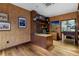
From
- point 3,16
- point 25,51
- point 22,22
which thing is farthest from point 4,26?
point 25,51

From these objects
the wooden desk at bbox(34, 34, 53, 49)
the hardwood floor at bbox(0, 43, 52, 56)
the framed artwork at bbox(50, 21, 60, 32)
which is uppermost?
the framed artwork at bbox(50, 21, 60, 32)

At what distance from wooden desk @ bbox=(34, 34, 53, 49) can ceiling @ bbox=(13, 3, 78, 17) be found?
20.9 inches

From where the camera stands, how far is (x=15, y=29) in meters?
2.28

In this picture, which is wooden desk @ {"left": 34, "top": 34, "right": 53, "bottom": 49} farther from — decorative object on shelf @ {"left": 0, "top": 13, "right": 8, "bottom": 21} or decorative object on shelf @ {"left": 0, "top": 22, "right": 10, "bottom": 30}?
decorative object on shelf @ {"left": 0, "top": 13, "right": 8, "bottom": 21}

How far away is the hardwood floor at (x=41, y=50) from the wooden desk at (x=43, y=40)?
135 mm

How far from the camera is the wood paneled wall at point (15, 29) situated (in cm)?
220

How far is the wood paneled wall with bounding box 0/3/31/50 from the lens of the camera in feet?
7.21

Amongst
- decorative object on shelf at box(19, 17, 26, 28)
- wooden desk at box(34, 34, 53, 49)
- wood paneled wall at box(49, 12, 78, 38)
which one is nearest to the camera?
wood paneled wall at box(49, 12, 78, 38)

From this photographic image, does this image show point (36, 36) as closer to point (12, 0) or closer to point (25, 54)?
point (25, 54)

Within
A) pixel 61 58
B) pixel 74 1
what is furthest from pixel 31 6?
pixel 61 58

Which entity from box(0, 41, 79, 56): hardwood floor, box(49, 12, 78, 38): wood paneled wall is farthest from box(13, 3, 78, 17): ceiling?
box(0, 41, 79, 56): hardwood floor

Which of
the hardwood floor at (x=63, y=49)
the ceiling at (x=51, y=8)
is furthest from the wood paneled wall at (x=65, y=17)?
the hardwood floor at (x=63, y=49)

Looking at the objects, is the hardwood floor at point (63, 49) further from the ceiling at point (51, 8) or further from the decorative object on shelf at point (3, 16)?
the decorative object on shelf at point (3, 16)

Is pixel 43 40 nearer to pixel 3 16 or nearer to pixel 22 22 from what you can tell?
pixel 22 22
